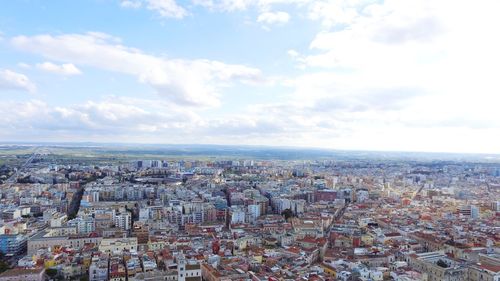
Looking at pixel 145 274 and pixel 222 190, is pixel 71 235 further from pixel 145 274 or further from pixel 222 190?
pixel 222 190

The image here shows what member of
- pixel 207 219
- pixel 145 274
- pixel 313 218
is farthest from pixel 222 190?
pixel 145 274

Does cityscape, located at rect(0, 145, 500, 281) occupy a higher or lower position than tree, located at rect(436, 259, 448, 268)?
lower

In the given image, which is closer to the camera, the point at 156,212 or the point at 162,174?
the point at 156,212

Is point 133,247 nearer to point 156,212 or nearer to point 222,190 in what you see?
point 156,212

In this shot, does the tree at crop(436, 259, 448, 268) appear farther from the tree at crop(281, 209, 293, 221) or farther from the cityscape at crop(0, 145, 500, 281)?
the tree at crop(281, 209, 293, 221)

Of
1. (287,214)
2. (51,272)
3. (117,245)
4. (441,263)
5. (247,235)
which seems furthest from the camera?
(287,214)

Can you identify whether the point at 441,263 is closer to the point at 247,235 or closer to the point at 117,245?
the point at 247,235

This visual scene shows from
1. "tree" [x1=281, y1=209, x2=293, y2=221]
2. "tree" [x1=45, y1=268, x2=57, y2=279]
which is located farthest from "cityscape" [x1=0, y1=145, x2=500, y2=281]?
"tree" [x1=281, y1=209, x2=293, y2=221]

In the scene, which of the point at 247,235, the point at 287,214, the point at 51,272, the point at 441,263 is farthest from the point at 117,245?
the point at 287,214

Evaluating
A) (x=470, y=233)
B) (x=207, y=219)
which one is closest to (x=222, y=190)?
(x=207, y=219)

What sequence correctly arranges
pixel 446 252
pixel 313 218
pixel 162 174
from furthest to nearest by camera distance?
1. pixel 162 174
2. pixel 313 218
3. pixel 446 252

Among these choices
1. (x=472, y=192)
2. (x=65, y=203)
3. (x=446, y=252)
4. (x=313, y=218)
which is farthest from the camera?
(x=472, y=192)
